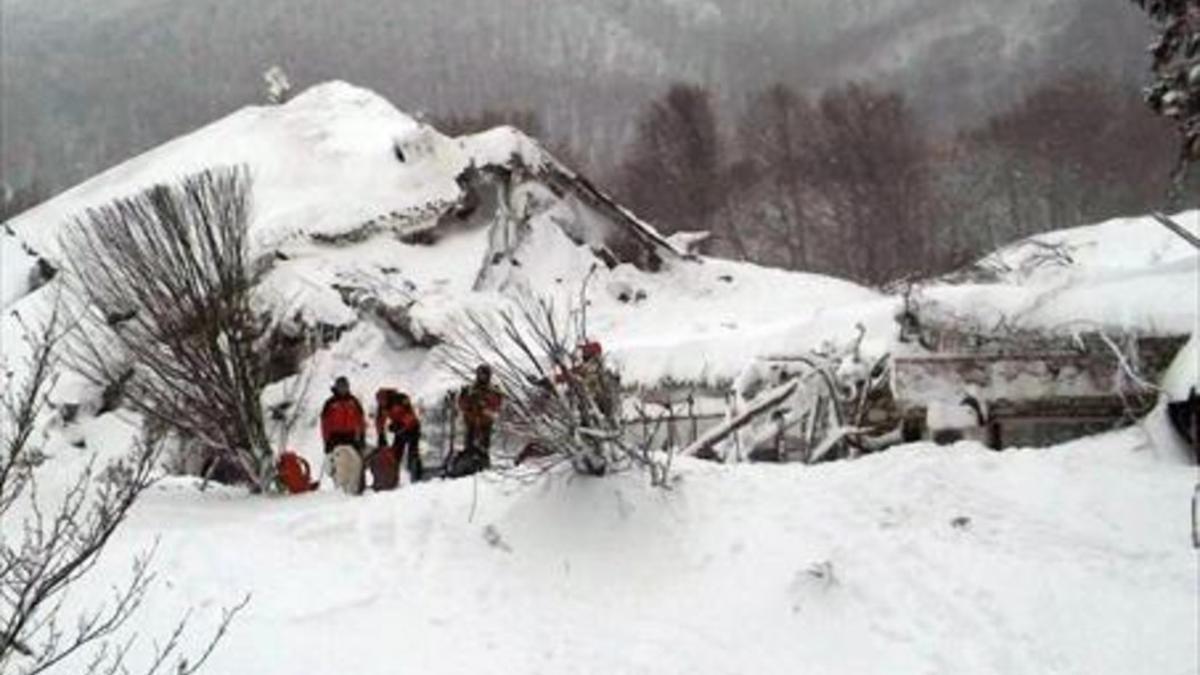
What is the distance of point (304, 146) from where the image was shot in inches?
1394

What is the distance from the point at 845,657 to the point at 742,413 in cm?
547

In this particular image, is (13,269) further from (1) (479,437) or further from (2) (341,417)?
(1) (479,437)

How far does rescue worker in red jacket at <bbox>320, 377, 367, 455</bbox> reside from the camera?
15.4m

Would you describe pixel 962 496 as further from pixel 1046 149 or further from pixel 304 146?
pixel 1046 149

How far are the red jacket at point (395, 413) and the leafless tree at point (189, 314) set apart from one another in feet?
4.33

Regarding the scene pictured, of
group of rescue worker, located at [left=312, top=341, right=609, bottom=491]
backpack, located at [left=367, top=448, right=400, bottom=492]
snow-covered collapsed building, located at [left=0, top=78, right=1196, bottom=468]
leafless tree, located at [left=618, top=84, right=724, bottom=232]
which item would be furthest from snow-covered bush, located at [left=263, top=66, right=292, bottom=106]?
backpack, located at [left=367, top=448, right=400, bottom=492]

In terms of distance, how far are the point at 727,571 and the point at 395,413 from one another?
17.6ft

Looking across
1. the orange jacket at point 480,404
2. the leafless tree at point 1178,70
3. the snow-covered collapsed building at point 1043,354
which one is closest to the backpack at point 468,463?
the orange jacket at point 480,404

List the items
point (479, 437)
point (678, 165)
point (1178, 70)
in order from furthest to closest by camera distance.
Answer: point (678, 165) → point (479, 437) → point (1178, 70)

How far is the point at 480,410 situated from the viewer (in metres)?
15.1

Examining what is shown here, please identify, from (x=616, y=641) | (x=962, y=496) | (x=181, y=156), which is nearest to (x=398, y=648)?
(x=616, y=641)

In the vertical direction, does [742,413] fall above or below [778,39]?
below

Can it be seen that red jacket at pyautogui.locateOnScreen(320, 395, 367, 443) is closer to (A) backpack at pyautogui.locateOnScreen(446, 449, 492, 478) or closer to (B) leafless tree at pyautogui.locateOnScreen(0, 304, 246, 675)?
(A) backpack at pyautogui.locateOnScreen(446, 449, 492, 478)

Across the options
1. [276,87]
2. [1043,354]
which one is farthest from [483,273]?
[276,87]
